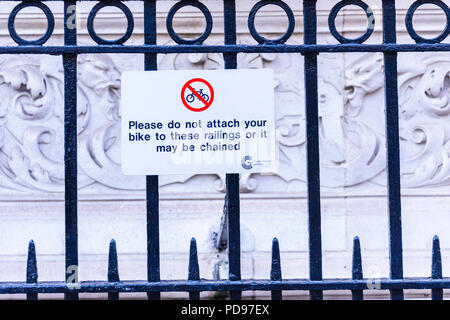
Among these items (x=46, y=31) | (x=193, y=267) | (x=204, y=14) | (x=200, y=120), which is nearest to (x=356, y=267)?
(x=193, y=267)

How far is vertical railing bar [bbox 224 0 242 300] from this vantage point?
2.35 metres

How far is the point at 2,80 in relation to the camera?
12.7ft

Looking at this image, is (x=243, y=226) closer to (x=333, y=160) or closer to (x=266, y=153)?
(x=333, y=160)

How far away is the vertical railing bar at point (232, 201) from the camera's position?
2.35 metres

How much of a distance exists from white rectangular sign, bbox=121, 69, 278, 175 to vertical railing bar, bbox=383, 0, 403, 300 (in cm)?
37

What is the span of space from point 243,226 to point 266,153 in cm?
149

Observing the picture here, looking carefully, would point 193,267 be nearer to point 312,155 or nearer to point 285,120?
point 312,155

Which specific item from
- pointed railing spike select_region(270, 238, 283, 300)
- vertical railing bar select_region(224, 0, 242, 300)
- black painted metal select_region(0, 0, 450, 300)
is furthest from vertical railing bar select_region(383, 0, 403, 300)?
vertical railing bar select_region(224, 0, 242, 300)

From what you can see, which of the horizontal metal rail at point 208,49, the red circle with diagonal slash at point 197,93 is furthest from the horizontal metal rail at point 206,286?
A: the horizontal metal rail at point 208,49

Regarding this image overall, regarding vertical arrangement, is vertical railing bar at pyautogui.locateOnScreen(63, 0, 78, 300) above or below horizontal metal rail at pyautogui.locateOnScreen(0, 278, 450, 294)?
above

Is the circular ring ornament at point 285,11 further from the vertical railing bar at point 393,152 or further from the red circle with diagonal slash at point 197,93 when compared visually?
the vertical railing bar at point 393,152

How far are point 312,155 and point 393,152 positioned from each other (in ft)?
0.83

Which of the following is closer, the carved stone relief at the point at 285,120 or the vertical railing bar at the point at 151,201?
the vertical railing bar at the point at 151,201

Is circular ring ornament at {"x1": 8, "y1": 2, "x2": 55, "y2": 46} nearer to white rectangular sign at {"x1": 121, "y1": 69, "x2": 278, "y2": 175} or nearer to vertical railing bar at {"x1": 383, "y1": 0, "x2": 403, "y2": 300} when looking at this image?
white rectangular sign at {"x1": 121, "y1": 69, "x2": 278, "y2": 175}
